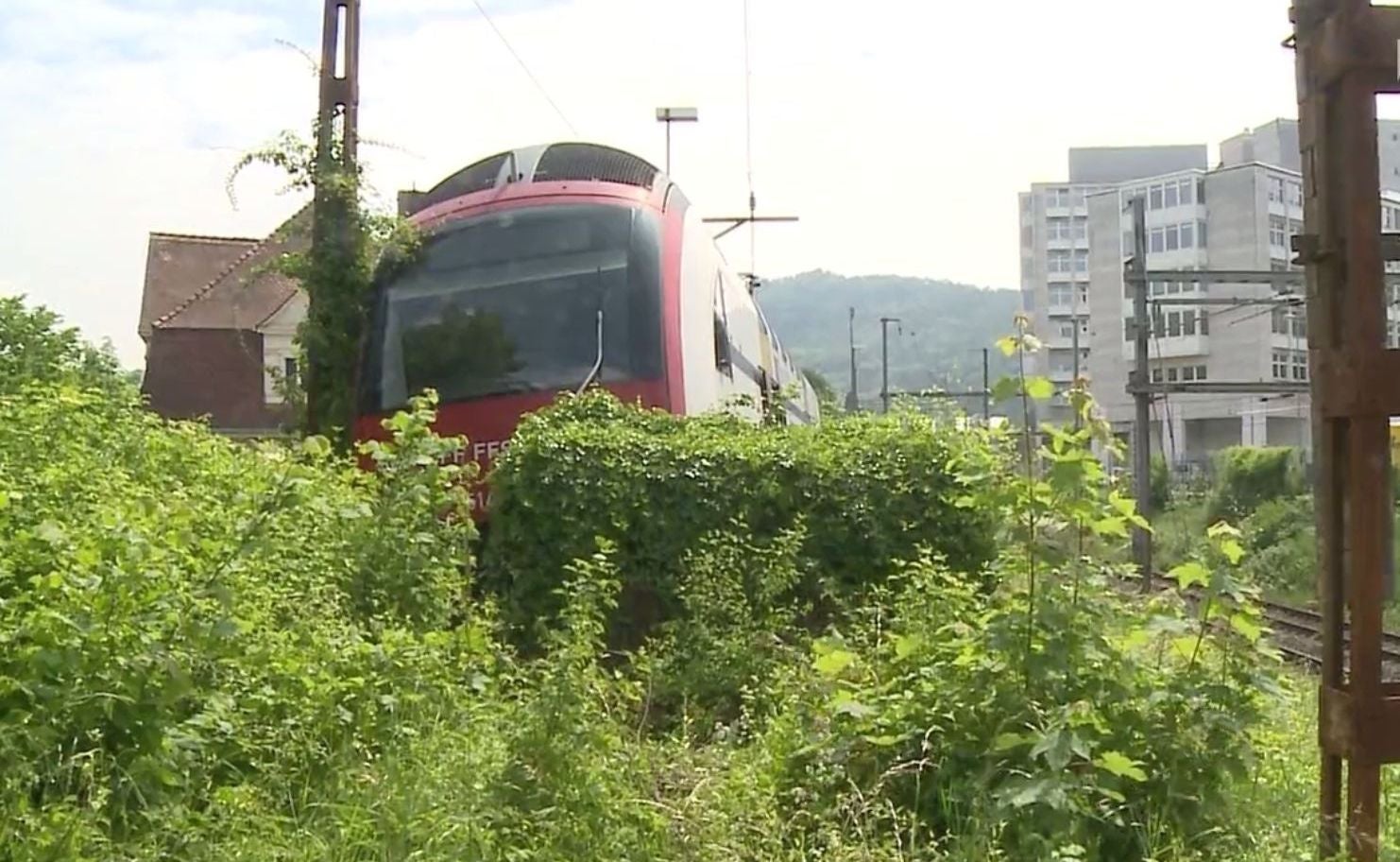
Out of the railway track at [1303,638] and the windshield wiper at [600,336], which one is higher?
the windshield wiper at [600,336]

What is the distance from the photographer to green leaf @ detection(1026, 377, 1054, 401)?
14.2 feet

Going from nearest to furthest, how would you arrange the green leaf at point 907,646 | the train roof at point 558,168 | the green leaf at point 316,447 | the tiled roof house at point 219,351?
1. the green leaf at point 907,646
2. the green leaf at point 316,447
3. the train roof at point 558,168
4. the tiled roof house at point 219,351

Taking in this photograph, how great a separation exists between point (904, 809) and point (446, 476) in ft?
10.6

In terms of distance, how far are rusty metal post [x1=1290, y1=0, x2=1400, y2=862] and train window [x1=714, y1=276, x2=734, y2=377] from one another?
7334 millimetres

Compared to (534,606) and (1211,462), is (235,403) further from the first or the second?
(534,606)

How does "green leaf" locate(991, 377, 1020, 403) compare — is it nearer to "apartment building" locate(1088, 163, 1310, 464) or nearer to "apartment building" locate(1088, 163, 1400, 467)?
"apartment building" locate(1088, 163, 1400, 467)

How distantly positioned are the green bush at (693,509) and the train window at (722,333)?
339cm

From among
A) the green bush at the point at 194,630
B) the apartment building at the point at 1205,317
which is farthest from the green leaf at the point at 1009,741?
the apartment building at the point at 1205,317

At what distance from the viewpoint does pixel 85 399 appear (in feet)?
23.8

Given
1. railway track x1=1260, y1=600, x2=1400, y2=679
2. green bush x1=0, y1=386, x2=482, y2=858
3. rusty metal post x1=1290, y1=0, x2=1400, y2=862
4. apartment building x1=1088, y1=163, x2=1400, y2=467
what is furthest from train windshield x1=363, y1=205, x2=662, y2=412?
apartment building x1=1088, y1=163, x2=1400, y2=467

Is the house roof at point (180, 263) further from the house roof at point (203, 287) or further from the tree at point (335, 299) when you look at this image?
the tree at point (335, 299)

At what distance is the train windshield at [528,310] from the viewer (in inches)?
372

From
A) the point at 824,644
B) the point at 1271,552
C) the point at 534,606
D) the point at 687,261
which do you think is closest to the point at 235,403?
the point at 1271,552

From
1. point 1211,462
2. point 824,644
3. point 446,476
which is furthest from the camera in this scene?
point 1211,462
